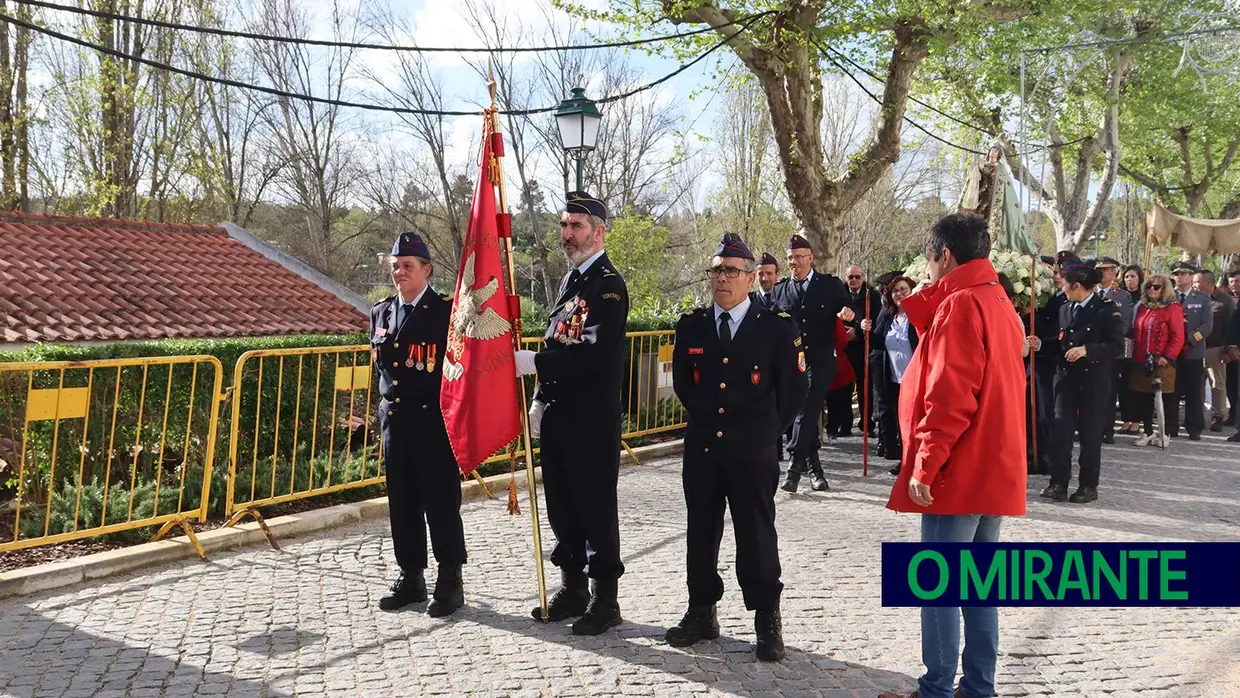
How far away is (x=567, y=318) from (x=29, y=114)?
24.9 m

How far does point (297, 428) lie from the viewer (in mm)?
7715

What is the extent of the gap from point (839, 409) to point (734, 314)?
7.69 metres

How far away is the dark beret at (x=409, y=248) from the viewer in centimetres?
529

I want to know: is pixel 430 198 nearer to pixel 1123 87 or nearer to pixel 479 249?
pixel 1123 87

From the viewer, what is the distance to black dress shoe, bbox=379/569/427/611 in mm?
5246

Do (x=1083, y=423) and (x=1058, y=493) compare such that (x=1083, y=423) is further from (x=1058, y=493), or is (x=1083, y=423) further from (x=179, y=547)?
(x=179, y=547)

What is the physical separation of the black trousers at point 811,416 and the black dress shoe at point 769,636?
3.78 meters

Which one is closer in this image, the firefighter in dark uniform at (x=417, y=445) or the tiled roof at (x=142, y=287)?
the firefighter in dark uniform at (x=417, y=445)

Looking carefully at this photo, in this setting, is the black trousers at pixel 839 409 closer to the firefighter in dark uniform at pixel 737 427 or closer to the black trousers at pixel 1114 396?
the black trousers at pixel 1114 396

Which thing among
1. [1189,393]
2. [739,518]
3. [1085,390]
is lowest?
[739,518]

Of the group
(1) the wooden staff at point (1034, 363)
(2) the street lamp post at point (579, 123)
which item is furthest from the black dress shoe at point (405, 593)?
(2) the street lamp post at point (579, 123)

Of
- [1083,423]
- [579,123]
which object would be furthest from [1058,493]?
[579,123]

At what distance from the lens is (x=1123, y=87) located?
2652cm

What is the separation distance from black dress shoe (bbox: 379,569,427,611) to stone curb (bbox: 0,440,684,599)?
181 cm
